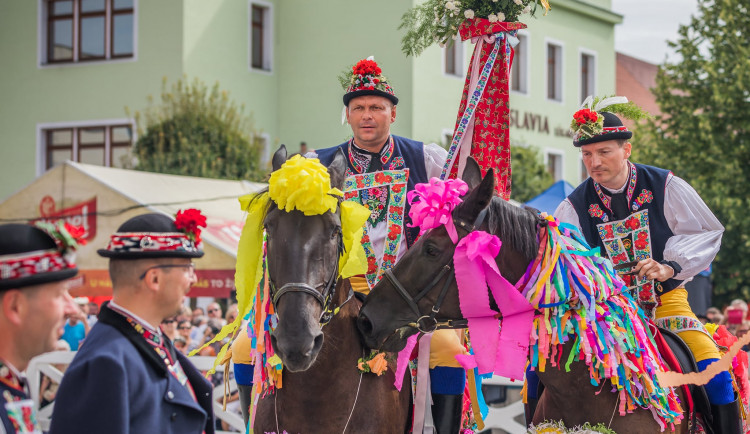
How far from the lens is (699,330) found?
5680 mm

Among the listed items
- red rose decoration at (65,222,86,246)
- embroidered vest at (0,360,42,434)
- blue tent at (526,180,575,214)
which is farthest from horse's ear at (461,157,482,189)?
blue tent at (526,180,575,214)

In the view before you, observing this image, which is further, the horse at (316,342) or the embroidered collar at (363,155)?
the embroidered collar at (363,155)

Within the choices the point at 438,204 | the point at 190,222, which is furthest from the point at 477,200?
the point at 190,222

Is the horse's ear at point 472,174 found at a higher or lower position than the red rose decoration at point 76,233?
higher

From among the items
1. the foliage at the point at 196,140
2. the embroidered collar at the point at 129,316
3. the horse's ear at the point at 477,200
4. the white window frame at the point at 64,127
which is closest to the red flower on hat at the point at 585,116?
the horse's ear at the point at 477,200

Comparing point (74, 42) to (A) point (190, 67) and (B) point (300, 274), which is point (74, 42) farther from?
(B) point (300, 274)

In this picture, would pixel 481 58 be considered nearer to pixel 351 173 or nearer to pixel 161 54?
pixel 351 173

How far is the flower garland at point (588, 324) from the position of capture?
480 cm

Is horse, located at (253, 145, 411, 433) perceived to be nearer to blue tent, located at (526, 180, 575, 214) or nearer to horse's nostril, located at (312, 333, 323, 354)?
horse's nostril, located at (312, 333, 323, 354)

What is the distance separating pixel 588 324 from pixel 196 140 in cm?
1828

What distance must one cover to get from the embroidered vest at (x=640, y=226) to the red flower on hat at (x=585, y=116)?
417 millimetres

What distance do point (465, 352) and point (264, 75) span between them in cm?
2307

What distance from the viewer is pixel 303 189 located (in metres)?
4.69

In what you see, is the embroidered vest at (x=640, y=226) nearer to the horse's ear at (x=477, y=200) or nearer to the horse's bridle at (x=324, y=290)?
the horse's ear at (x=477, y=200)
